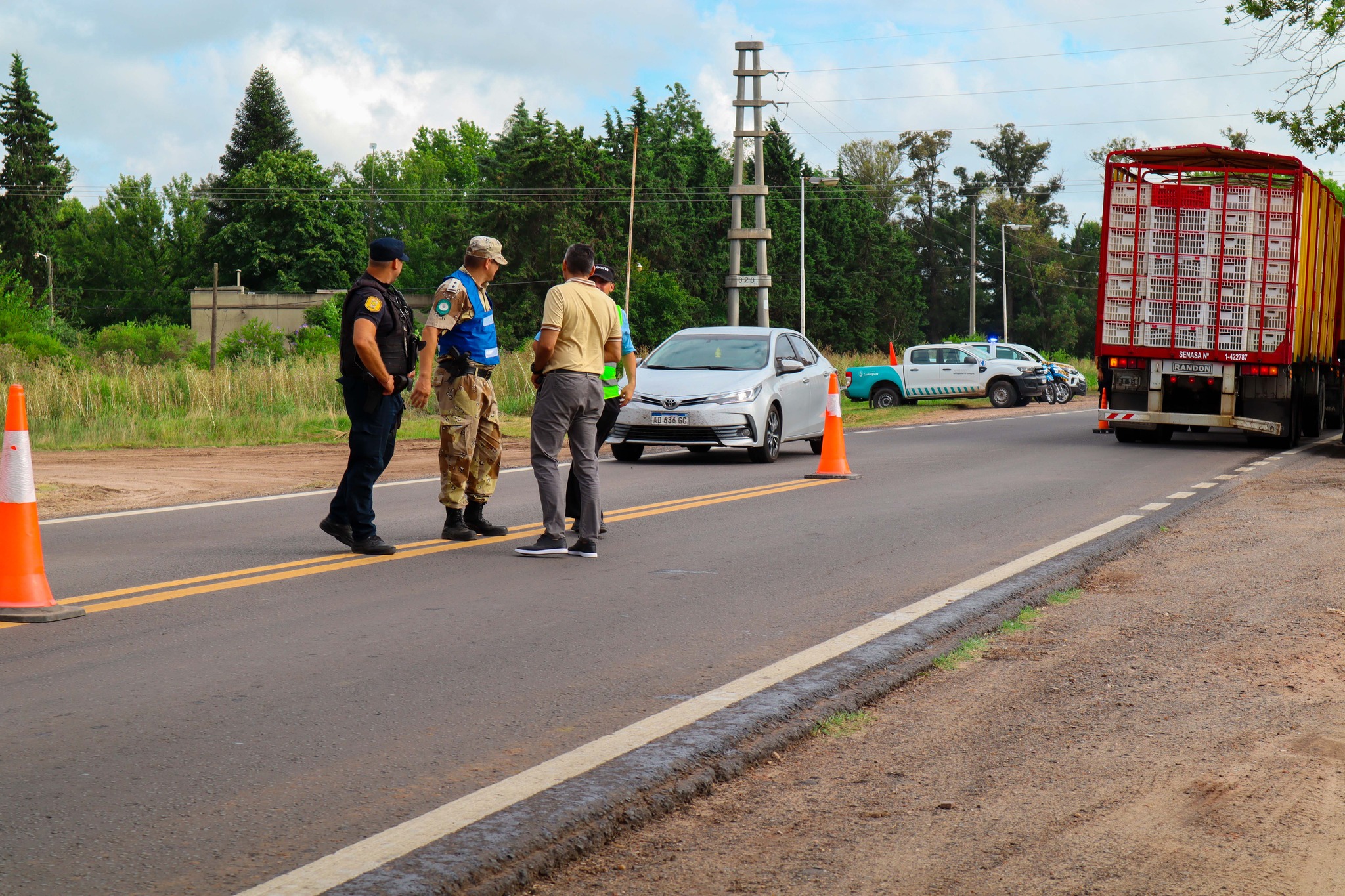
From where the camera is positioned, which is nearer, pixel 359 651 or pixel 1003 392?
pixel 359 651

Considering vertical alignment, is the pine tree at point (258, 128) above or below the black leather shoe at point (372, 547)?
above

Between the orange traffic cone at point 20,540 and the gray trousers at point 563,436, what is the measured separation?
2.91 meters

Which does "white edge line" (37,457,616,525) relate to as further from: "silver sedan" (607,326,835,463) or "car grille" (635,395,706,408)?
"car grille" (635,395,706,408)

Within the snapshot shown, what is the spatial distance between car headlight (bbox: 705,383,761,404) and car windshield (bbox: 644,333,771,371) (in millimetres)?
684

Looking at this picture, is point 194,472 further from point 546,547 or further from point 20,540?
point 20,540

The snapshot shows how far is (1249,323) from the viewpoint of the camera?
1936 centimetres

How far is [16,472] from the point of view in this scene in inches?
266

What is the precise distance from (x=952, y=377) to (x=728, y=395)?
22102 millimetres

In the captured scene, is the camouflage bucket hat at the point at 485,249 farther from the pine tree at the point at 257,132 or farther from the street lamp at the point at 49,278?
the pine tree at the point at 257,132

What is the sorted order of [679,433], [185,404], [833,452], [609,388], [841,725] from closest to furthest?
[841,725] < [609,388] < [833,452] < [679,433] < [185,404]

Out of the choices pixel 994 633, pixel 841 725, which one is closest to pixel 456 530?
pixel 994 633

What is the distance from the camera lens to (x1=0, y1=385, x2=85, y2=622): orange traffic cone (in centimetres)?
654

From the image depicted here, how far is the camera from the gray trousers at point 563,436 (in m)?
8.67

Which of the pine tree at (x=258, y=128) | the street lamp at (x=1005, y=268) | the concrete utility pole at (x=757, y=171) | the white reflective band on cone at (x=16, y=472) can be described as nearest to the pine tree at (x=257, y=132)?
the pine tree at (x=258, y=128)
